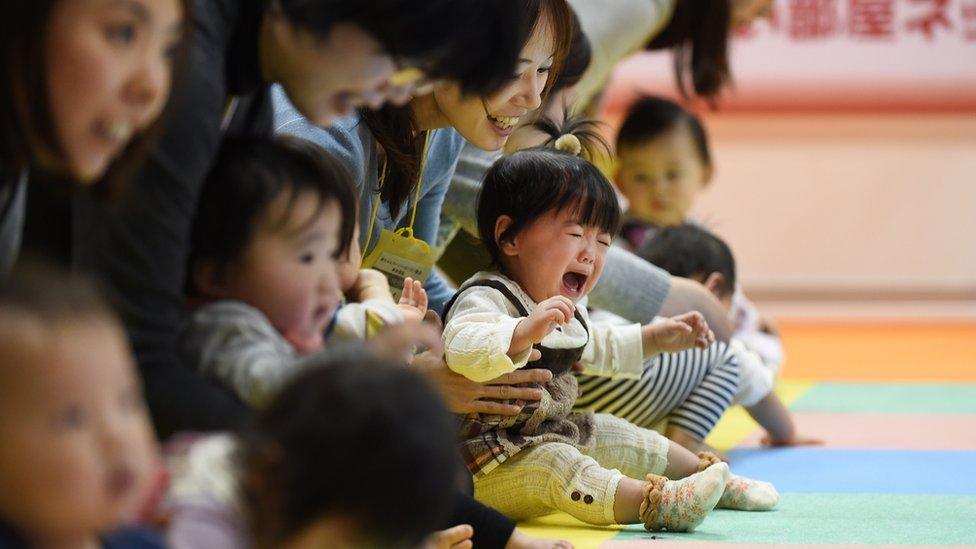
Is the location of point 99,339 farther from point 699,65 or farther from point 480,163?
point 699,65

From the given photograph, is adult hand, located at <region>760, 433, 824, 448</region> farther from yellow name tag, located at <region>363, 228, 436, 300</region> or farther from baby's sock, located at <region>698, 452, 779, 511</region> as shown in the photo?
yellow name tag, located at <region>363, 228, 436, 300</region>

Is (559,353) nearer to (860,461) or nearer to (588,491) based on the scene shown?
(588,491)

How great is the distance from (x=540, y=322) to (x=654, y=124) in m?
2.13

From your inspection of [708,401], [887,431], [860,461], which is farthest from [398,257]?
[887,431]

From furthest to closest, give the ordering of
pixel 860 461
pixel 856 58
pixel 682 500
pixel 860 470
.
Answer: pixel 856 58 → pixel 860 461 → pixel 860 470 → pixel 682 500

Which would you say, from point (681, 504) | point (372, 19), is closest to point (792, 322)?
point (681, 504)

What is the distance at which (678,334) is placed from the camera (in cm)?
225

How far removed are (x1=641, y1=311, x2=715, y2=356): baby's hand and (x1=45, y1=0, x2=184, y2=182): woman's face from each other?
1213 mm

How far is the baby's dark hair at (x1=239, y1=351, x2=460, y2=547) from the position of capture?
1041mm

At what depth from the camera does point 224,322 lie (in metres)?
1.30

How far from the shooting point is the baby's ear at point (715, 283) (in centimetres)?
311

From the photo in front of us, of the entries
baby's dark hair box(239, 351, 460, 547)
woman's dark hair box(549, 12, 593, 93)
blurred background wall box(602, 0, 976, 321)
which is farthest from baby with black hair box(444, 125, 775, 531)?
blurred background wall box(602, 0, 976, 321)

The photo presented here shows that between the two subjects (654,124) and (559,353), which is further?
(654,124)

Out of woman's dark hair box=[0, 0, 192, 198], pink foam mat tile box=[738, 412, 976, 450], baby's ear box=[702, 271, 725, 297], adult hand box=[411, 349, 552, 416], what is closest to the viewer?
woman's dark hair box=[0, 0, 192, 198]
